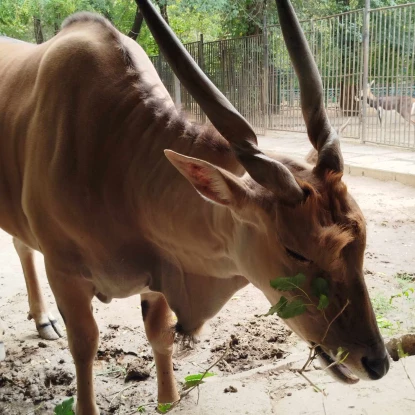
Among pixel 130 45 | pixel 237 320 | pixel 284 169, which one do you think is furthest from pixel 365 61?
pixel 284 169

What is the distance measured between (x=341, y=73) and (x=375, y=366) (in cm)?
1029

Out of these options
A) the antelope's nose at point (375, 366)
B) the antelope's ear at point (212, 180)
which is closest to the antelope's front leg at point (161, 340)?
the antelope's ear at point (212, 180)

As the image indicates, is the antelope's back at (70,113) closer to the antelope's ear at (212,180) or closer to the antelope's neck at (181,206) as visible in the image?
the antelope's neck at (181,206)

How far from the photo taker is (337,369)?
1.89 metres

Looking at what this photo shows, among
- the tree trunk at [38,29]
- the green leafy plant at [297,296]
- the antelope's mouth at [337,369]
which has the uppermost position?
the tree trunk at [38,29]

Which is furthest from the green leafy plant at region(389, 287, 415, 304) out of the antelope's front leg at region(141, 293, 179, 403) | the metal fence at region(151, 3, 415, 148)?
the metal fence at region(151, 3, 415, 148)

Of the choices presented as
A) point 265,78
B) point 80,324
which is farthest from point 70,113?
point 265,78

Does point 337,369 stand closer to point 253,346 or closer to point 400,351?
point 400,351

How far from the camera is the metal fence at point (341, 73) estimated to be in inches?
398

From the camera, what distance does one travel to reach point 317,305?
1752 mm

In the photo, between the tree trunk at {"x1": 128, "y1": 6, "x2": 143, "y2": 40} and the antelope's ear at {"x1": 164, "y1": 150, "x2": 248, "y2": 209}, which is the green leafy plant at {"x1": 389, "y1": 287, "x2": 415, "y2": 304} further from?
the tree trunk at {"x1": 128, "y1": 6, "x2": 143, "y2": 40}

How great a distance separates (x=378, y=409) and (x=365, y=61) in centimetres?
916

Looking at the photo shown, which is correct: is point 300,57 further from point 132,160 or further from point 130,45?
point 130,45

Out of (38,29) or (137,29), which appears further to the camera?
(38,29)
